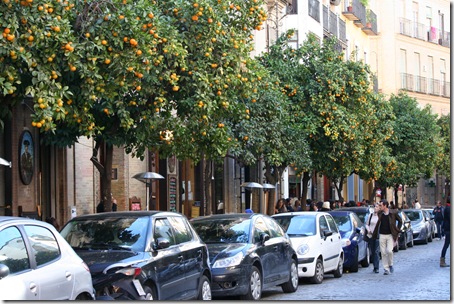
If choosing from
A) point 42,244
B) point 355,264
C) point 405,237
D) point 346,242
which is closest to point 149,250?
point 42,244

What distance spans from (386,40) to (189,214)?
117ft

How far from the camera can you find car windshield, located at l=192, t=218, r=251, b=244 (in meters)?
16.5

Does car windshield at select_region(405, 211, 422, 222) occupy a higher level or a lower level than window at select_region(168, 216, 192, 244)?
lower

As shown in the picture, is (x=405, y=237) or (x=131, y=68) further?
(x=405, y=237)

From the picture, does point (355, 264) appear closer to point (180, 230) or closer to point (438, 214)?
point (180, 230)

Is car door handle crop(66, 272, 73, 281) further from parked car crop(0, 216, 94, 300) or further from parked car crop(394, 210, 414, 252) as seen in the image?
parked car crop(394, 210, 414, 252)

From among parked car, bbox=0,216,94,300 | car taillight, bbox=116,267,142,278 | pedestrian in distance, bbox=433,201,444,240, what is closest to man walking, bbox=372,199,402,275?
car taillight, bbox=116,267,142,278

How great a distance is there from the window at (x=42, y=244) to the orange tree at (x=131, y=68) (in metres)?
4.17

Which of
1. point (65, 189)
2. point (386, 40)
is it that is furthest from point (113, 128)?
point (386, 40)

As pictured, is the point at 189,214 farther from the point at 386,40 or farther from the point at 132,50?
the point at 386,40

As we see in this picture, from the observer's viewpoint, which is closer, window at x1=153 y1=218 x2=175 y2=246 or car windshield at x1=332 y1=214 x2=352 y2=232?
window at x1=153 y1=218 x2=175 y2=246

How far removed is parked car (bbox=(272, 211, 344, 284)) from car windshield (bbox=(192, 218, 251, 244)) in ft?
10.1

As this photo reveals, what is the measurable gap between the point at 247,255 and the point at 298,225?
510 cm

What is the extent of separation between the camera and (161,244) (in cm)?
1263
